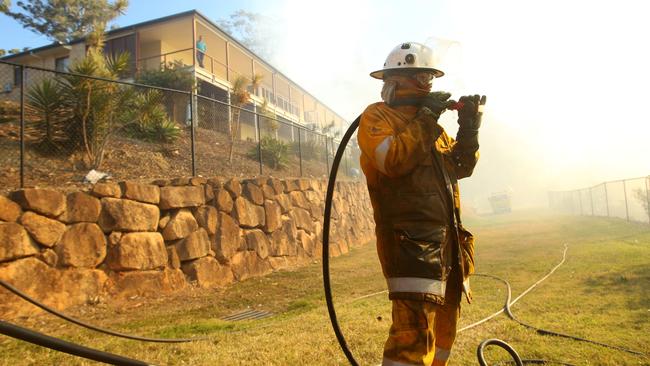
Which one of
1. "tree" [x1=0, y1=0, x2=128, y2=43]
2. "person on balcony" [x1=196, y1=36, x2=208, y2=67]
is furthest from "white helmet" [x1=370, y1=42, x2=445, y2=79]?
"tree" [x1=0, y1=0, x2=128, y2=43]

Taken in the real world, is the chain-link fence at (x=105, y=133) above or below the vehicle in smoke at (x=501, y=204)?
above

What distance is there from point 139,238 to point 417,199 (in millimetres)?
5487

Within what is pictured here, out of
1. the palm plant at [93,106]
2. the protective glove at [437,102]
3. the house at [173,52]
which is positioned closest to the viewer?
the protective glove at [437,102]

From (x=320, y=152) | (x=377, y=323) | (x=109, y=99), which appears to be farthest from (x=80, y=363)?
(x=320, y=152)

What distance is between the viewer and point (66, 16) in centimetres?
2505

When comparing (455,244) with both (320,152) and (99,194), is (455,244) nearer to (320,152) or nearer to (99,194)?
(99,194)

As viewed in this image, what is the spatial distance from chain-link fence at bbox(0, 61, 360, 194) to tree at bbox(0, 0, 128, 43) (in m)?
17.7

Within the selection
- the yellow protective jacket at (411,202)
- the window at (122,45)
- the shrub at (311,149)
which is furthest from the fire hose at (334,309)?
the window at (122,45)

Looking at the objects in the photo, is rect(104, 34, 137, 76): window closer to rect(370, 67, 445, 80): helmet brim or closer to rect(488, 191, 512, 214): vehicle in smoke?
rect(370, 67, 445, 80): helmet brim

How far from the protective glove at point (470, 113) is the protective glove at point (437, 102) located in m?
0.07

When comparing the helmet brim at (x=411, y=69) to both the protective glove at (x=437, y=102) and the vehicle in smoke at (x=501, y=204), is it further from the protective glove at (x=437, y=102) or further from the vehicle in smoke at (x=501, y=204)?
the vehicle in smoke at (x=501, y=204)

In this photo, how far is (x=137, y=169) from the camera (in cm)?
798

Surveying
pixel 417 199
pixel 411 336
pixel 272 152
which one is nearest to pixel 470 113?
pixel 417 199

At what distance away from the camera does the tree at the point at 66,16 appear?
24547mm
